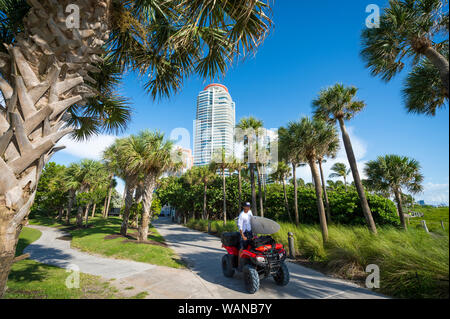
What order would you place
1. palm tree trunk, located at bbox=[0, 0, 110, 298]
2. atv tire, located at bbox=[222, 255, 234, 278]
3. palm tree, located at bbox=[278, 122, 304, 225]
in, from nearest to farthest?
palm tree trunk, located at bbox=[0, 0, 110, 298]
atv tire, located at bbox=[222, 255, 234, 278]
palm tree, located at bbox=[278, 122, 304, 225]

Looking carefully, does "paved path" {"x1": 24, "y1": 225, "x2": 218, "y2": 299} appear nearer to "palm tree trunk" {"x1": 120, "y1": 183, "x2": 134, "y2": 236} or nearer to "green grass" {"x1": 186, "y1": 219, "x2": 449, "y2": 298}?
"green grass" {"x1": 186, "y1": 219, "x2": 449, "y2": 298}

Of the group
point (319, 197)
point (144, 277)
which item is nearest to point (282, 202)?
point (319, 197)

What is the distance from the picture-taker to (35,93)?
95.5 inches

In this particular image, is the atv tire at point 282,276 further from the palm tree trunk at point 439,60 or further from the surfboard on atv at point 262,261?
the palm tree trunk at point 439,60

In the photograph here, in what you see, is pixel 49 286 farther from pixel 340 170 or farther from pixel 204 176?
pixel 340 170

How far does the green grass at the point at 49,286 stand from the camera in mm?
3439

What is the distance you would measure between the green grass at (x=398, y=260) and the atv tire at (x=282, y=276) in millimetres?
2065

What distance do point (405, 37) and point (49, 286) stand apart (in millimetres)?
10853

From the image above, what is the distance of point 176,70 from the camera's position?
5527mm

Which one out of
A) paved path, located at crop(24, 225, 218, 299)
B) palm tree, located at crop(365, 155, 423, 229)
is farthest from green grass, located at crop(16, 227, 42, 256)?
palm tree, located at crop(365, 155, 423, 229)

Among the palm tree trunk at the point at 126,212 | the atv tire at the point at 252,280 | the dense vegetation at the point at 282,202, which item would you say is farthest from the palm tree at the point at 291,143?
the palm tree trunk at the point at 126,212

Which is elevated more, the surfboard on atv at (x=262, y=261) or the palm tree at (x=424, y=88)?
the palm tree at (x=424, y=88)

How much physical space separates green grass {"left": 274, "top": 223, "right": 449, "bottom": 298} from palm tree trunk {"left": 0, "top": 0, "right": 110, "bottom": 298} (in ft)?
17.9

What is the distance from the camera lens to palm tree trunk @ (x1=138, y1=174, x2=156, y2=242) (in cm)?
1012
